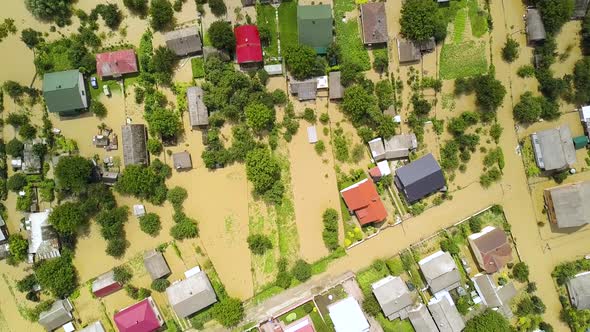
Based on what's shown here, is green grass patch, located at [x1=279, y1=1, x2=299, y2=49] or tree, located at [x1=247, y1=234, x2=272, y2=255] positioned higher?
green grass patch, located at [x1=279, y1=1, x2=299, y2=49]

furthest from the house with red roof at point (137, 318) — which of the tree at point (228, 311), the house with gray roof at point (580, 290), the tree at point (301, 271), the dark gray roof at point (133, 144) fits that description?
the house with gray roof at point (580, 290)

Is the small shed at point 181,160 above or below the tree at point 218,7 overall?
below

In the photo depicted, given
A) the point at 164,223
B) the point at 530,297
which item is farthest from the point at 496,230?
the point at 164,223

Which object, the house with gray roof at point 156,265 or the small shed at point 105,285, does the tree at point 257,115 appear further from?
the small shed at point 105,285

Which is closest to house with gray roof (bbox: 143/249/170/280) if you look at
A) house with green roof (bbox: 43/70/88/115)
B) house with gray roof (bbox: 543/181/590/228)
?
house with green roof (bbox: 43/70/88/115)

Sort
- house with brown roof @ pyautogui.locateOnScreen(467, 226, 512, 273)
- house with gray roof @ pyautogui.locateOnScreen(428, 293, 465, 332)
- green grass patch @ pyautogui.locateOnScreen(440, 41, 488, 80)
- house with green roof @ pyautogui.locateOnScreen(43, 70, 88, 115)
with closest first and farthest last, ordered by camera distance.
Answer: house with green roof @ pyautogui.locateOnScreen(43, 70, 88, 115) → house with brown roof @ pyautogui.locateOnScreen(467, 226, 512, 273) → house with gray roof @ pyautogui.locateOnScreen(428, 293, 465, 332) → green grass patch @ pyautogui.locateOnScreen(440, 41, 488, 80)

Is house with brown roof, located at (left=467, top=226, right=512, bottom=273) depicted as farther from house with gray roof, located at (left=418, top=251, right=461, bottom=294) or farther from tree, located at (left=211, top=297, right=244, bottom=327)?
tree, located at (left=211, top=297, right=244, bottom=327)

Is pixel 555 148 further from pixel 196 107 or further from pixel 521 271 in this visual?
pixel 196 107
